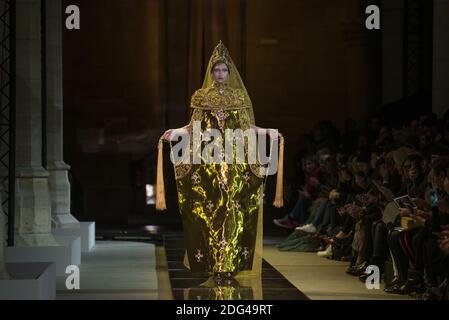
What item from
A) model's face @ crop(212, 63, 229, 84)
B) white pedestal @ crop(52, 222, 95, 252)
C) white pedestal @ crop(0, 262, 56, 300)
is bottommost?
white pedestal @ crop(52, 222, 95, 252)

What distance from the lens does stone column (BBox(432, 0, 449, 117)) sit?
1606 centimetres

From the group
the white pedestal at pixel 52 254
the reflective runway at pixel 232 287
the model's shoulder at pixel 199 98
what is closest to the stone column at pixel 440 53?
the reflective runway at pixel 232 287

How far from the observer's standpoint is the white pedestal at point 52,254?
1254 cm

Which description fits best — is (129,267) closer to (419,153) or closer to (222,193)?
(222,193)

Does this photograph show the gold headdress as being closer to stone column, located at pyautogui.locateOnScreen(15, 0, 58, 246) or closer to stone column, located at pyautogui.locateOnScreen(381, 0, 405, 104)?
stone column, located at pyautogui.locateOnScreen(15, 0, 58, 246)

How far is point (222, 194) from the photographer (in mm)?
11484

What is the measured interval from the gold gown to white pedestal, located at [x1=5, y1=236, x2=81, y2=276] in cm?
165

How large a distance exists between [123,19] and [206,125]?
11.2 metres

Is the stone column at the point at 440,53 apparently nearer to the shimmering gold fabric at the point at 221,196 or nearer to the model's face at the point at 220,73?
the shimmering gold fabric at the point at 221,196

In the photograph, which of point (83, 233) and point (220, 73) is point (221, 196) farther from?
point (83, 233)

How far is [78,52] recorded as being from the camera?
2231 cm

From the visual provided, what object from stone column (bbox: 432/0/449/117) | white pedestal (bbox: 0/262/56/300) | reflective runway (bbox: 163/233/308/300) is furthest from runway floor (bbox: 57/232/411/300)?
stone column (bbox: 432/0/449/117)

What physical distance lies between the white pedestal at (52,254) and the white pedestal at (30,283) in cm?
174

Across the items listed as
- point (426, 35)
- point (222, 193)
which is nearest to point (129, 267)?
point (222, 193)
